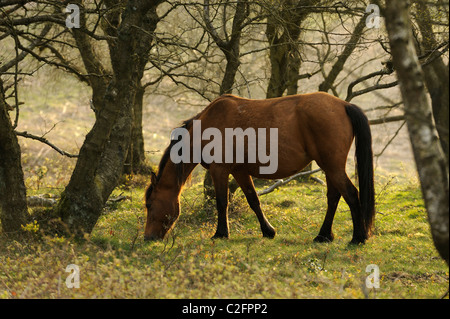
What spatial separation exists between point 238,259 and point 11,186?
3.81 meters

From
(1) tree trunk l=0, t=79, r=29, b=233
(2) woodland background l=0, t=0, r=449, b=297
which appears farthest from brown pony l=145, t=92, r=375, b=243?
(1) tree trunk l=0, t=79, r=29, b=233

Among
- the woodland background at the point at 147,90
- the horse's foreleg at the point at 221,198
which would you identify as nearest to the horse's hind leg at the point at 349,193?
the woodland background at the point at 147,90

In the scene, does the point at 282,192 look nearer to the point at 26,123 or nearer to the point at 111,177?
the point at 111,177

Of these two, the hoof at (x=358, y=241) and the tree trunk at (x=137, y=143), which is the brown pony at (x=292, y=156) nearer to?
the hoof at (x=358, y=241)

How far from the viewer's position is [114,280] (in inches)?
199

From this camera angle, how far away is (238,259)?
249 inches

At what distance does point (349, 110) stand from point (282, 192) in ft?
17.2

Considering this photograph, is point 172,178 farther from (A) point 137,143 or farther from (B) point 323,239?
(A) point 137,143

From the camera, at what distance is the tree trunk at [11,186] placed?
7.39 m

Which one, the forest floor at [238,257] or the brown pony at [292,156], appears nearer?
the forest floor at [238,257]

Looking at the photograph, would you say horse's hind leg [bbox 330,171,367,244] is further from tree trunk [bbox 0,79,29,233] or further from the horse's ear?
tree trunk [bbox 0,79,29,233]

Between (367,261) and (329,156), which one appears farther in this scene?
(329,156)

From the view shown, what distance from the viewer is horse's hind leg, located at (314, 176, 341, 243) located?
7.99 m
